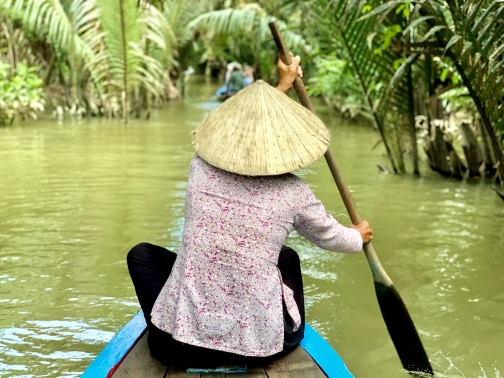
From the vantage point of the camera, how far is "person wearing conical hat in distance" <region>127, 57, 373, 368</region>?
8.15 ft

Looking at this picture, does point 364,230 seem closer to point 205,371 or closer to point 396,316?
point 396,316

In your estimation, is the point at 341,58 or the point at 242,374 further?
the point at 341,58

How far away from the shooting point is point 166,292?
103 inches

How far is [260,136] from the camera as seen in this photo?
2535mm

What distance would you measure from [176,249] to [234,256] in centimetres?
294

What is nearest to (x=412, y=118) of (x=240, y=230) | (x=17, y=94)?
(x=240, y=230)

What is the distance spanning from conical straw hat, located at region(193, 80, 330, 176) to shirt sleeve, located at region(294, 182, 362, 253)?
13 centimetres

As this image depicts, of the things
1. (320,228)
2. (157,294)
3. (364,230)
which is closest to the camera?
(320,228)

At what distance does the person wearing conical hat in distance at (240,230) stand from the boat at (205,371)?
4 cm

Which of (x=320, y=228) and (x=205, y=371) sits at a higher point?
(x=320, y=228)

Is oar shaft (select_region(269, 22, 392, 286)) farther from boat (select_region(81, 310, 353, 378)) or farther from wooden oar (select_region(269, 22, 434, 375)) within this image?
boat (select_region(81, 310, 353, 378))

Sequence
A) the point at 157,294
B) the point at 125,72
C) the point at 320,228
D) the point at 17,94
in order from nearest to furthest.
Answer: the point at 320,228, the point at 157,294, the point at 17,94, the point at 125,72

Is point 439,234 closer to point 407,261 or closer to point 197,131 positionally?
point 407,261

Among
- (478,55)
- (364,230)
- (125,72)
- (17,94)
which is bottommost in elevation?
(17,94)
